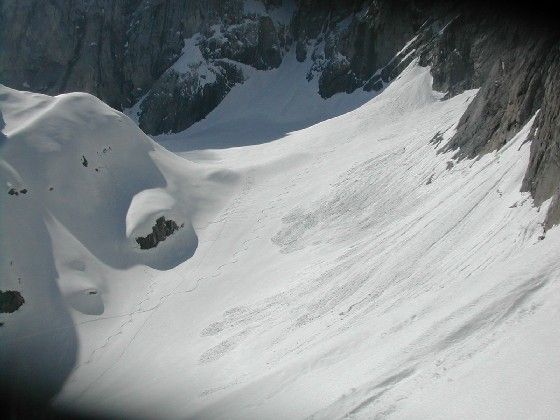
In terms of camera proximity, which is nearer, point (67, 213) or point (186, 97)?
point (67, 213)

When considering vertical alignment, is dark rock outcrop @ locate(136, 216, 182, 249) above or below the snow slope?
below

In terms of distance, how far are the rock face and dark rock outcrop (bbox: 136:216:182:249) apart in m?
22.0

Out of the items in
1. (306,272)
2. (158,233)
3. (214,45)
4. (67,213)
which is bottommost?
(67,213)

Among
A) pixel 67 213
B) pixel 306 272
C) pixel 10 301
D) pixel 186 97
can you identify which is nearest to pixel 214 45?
pixel 186 97

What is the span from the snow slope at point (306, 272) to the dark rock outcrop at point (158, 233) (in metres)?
0.65

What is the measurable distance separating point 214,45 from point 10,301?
5289 cm

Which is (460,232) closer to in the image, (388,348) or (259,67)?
(388,348)

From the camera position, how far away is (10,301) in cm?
3666

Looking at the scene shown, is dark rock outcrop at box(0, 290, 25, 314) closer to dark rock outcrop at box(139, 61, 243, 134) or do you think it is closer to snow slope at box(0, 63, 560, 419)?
snow slope at box(0, 63, 560, 419)

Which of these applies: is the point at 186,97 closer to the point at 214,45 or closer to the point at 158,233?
the point at 214,45

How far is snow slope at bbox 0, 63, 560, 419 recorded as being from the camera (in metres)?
19.9

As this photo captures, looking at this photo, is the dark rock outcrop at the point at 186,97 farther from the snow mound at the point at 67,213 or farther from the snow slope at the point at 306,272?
the snow mound at the point at 67,213

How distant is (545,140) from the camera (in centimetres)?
2488

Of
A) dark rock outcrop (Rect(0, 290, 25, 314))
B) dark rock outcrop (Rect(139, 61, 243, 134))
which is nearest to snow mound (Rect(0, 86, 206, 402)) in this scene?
dark rock outcrop (Rect(0, 290, 25, 314))
